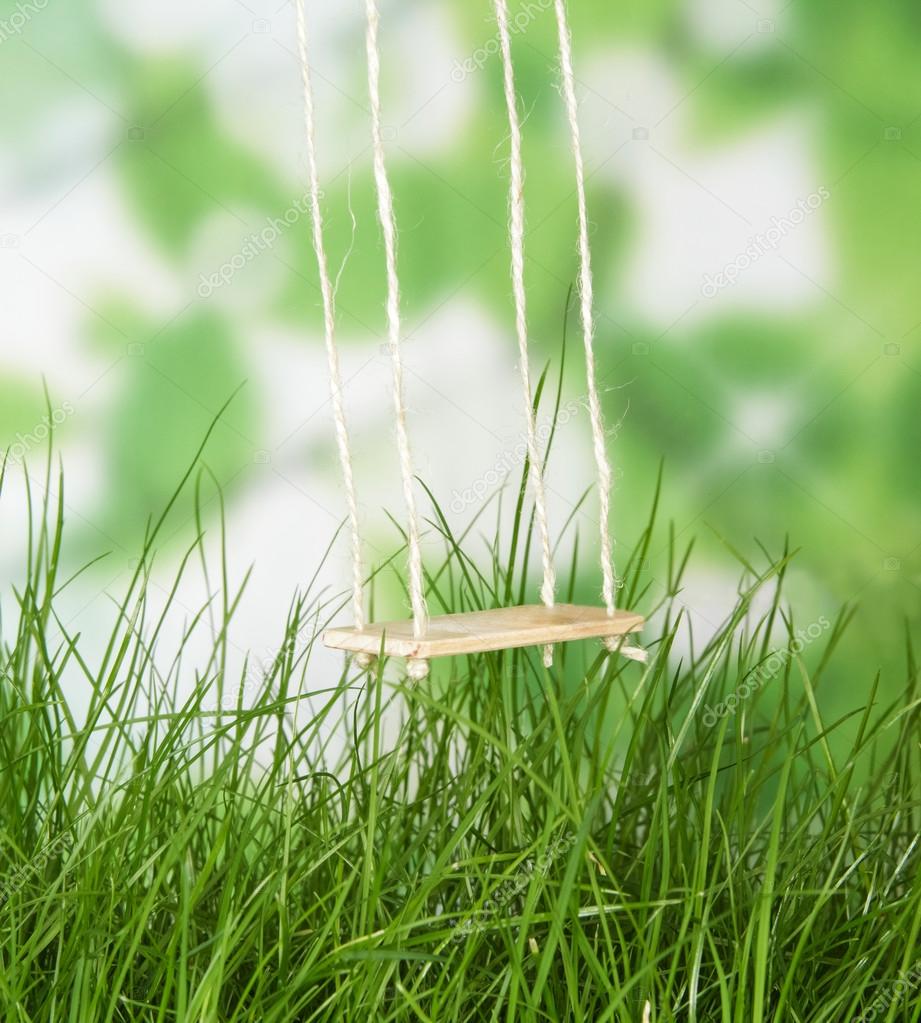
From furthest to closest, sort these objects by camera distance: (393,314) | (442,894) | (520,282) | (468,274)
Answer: (468,274) < (442,894) < (520,282) < (393,314)

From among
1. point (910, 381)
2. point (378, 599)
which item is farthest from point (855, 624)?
point (378, 599)

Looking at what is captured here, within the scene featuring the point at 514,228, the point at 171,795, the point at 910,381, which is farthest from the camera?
the point at 910,381

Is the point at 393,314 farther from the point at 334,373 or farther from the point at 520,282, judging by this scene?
the point at 520,282

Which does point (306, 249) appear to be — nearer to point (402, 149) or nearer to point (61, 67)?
point (402, 149)

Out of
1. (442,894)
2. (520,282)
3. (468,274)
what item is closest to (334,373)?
(520,282)

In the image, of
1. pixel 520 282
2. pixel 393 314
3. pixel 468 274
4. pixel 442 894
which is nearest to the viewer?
pixel 393 314

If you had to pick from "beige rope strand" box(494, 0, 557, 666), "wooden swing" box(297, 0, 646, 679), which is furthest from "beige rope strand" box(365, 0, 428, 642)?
"beige rope strand" box(494, 0, 557, 666)

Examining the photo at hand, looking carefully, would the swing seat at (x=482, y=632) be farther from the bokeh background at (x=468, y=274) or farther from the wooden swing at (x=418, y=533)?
the bokeh background at (x=468, y=274)
